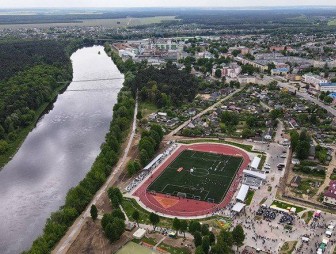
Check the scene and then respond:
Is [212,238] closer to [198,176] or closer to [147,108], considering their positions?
[198,176]

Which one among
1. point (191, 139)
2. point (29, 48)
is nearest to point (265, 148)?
point (191, 139)

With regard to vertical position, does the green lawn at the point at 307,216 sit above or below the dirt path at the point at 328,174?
above

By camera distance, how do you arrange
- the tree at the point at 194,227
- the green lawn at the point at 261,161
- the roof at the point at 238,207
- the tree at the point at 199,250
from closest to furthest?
the tree at the point at 199,250 < the tree at the point at 194,227 < the roof at the point at 238,207 < the green lawn at the point at 261,161

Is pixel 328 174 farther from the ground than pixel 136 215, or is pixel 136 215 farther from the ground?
pixel 136 215

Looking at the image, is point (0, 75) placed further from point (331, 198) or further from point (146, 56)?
point (331, 198)

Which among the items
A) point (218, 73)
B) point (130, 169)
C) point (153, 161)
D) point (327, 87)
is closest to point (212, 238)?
point (130, 169)

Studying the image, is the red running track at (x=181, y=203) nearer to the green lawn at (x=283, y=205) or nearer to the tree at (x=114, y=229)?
the green lawn at (x=283, y=205)

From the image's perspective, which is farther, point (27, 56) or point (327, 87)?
point (27, 56)

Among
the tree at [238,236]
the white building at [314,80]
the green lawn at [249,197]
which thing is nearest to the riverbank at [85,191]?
the tree at [238,236]
